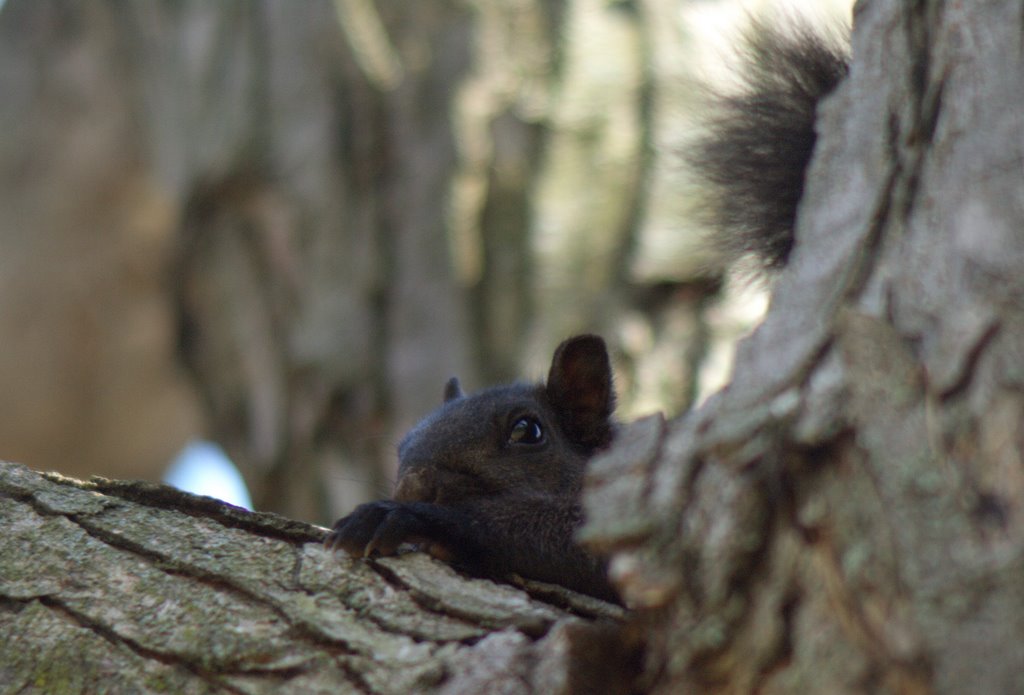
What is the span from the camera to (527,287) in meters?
5.63

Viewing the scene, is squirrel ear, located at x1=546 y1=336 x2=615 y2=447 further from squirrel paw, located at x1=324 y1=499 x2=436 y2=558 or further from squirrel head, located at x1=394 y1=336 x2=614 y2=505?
squirrel paw, located at x1=324 y1=499 x2=436 y2=558

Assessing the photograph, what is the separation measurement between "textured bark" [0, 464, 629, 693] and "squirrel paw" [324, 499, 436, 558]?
2 centimetres

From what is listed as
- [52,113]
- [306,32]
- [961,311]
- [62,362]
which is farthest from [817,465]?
[62,362]

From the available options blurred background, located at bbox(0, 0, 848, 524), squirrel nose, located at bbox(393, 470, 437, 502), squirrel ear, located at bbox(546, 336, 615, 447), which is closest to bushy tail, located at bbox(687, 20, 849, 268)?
squirrel ear, located at bbox(546, 336, 615, 447)

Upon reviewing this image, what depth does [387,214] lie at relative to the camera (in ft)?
20.1

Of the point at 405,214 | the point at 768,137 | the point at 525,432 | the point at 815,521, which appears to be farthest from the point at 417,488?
the point at 405,214

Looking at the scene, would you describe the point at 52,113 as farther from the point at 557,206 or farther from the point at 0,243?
the point at 557,206

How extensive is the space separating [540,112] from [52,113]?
17.5ft

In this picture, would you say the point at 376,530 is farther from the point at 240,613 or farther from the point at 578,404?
the point at 578,404

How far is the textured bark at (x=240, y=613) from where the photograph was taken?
1.46m

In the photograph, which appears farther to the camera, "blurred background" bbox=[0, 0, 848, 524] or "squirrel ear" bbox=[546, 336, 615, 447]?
"blurred background" bbox=[0, 0, 848, 524]

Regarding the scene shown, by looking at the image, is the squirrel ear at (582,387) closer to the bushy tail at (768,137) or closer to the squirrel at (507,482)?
the squirrel at (507,482)

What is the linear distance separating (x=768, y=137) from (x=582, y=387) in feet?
2.28

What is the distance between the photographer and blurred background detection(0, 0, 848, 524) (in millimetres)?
5523
